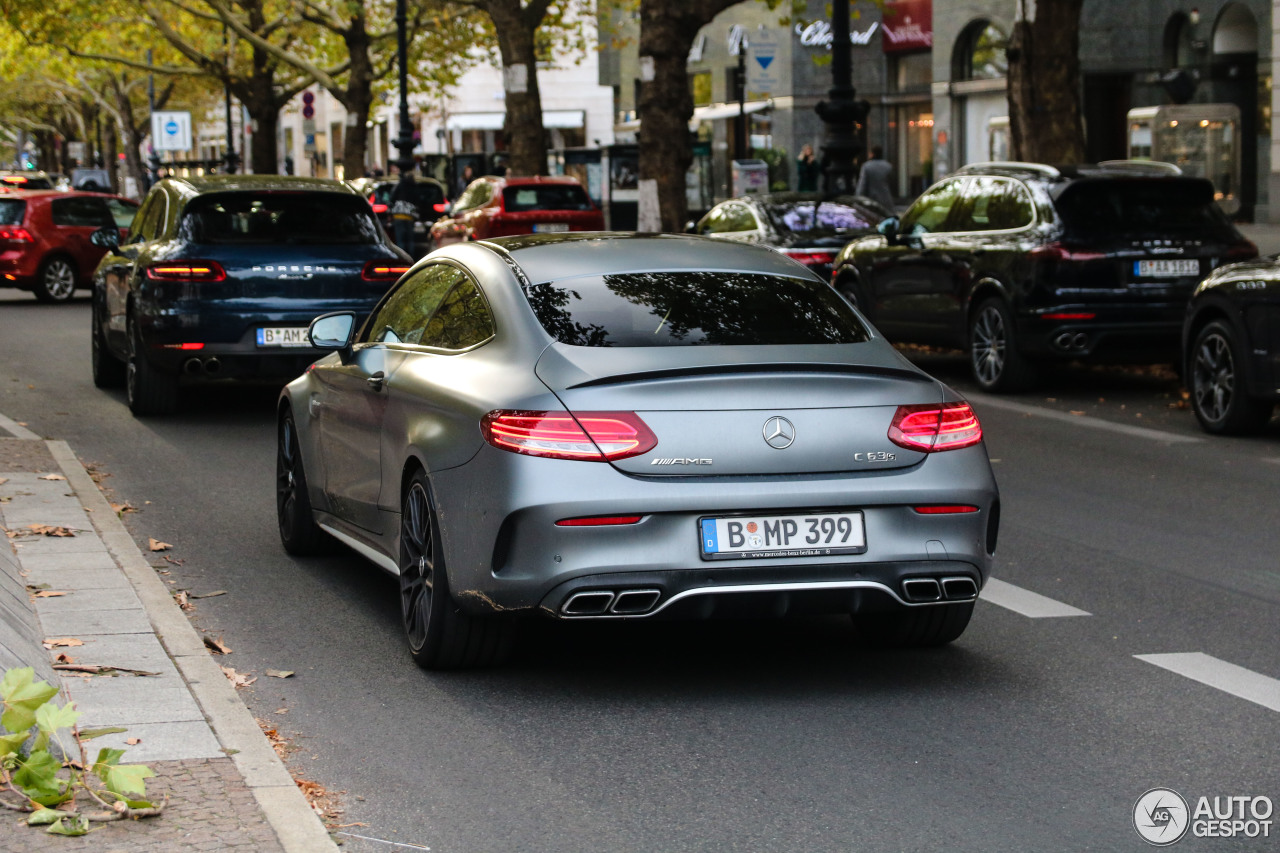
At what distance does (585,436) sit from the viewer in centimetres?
561

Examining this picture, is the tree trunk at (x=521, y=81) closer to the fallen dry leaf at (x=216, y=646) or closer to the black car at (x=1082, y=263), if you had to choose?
the black car at (x=1082, y=263)

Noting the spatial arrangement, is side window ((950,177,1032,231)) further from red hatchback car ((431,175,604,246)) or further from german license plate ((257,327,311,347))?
red hatchback car ((431,175,604,246))

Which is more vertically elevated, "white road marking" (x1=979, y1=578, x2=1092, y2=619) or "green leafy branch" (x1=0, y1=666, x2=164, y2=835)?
"green leafy branch" (x1=0, y1=666, x2=164, y2=835)

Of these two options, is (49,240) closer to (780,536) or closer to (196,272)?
(196,272)

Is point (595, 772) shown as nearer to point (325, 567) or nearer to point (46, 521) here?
point (325, 567)

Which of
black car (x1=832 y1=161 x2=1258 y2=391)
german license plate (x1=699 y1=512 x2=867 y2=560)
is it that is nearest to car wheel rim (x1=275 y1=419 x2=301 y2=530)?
german license plate (x1=699 y1=512 x2=867 y2=560)

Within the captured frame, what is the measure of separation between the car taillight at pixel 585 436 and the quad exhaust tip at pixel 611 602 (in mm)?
389

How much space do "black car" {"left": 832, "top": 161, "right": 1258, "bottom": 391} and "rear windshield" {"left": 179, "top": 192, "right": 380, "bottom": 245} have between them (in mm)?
4827

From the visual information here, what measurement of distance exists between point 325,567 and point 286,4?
4200 centimetres

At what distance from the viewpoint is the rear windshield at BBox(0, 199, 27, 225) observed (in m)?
28.0

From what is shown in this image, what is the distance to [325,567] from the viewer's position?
322 inches

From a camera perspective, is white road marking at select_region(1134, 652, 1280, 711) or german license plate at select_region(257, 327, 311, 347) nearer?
white road marking at select_region(1134, 652, 1280, 711)

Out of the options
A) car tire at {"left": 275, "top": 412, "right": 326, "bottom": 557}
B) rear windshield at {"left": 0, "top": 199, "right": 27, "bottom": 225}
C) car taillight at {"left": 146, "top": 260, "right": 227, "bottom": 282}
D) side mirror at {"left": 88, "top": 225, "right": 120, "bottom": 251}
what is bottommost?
car tire at {"left": 275, "top": 412, "right": 326, "bottom": 557}

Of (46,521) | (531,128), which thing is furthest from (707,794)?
(531,128)
